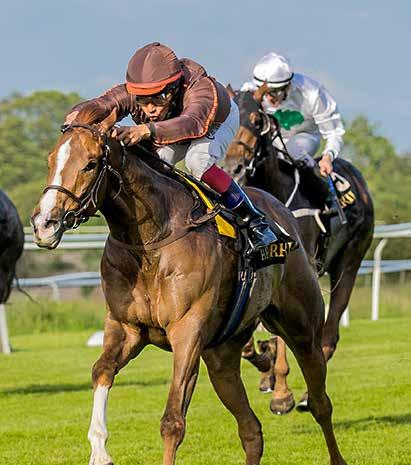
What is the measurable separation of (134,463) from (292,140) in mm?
3540

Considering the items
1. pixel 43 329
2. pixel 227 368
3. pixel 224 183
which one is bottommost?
pixel 43 329

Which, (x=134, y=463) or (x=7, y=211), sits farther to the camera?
(x=7, y=211)

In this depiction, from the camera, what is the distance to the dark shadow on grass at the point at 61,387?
11.1 m

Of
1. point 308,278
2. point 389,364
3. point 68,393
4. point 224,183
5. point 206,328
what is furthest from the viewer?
point 389,364

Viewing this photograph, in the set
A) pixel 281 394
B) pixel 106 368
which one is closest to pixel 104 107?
pixel 106 368

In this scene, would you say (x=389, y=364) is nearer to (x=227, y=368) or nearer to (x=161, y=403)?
(x=161, y=403)

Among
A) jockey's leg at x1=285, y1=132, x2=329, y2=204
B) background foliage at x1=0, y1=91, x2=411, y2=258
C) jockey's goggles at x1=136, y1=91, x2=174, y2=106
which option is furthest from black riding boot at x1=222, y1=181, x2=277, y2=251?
background foliage at x1=0, y1=91, x2=411, y2=258

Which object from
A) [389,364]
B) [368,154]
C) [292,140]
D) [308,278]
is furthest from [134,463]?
[368,154]

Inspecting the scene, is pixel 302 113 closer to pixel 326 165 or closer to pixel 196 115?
pixel 326 165

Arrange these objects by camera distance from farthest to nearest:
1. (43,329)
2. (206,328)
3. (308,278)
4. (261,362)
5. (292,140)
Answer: (43,329) → (292,140) → (261,362) → (308,278) → (206,328)

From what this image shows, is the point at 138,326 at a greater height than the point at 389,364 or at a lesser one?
greater

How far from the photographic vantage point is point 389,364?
12008mm

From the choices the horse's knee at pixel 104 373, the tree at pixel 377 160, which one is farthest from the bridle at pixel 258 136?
the tree at pixel 377 160

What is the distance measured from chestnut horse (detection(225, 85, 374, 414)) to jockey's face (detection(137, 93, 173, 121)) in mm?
2554
